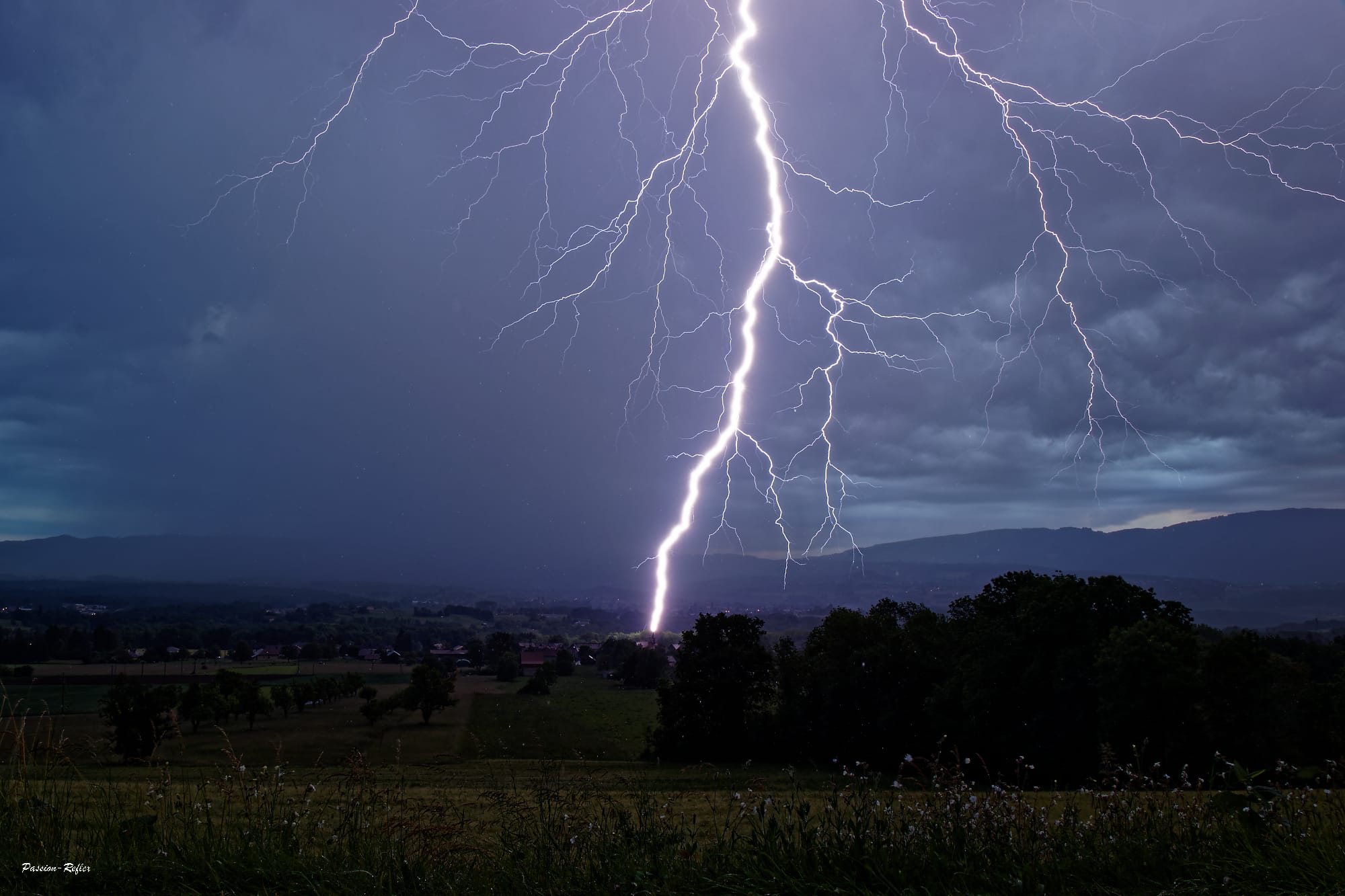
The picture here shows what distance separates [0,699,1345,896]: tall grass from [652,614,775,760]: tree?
1328 inches

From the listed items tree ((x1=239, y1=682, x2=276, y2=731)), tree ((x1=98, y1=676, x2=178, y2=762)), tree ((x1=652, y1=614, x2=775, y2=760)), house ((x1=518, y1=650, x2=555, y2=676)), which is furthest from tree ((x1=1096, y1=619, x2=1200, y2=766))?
house ((x1=518, y1=650, x2=555, y2=676))

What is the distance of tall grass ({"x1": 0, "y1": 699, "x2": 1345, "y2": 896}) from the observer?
11.0 ft

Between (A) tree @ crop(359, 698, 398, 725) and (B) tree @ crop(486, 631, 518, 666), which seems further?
(B) tree @ crop(486, 631, 518, 666)

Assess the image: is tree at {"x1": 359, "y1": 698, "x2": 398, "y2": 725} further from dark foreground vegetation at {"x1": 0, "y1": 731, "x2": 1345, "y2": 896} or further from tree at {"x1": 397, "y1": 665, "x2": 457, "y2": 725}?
dark foreground vegetation at {"x1": 0, "y1": 731, "x2": 1345, "y2": 896}

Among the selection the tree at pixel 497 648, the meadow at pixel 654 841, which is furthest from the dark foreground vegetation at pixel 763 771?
the tree at pixel 497 648

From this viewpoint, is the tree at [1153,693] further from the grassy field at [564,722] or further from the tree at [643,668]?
the tree at [643,668]

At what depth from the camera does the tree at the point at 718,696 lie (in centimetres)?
3612

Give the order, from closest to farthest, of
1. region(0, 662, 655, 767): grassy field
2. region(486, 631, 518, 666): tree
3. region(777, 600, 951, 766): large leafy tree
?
region(777, 600, 951, 766): large leafy tree, region(0, 662, 655, 767): grassy field, region(486, 631, 518, 666): tree

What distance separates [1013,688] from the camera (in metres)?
25.1

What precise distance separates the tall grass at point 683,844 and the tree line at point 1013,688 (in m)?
9.73

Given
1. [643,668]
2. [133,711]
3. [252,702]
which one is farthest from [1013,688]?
[643,668]

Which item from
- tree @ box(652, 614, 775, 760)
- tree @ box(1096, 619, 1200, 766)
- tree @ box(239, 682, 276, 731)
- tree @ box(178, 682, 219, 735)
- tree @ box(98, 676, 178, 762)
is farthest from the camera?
tree @ box(239, 682, 276, 731)

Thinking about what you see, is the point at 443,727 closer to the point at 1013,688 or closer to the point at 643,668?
the point at 643,668

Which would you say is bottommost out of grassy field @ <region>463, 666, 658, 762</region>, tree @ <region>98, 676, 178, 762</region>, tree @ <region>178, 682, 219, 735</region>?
grassy field @ <region>463, 666, 658, 762</region>
